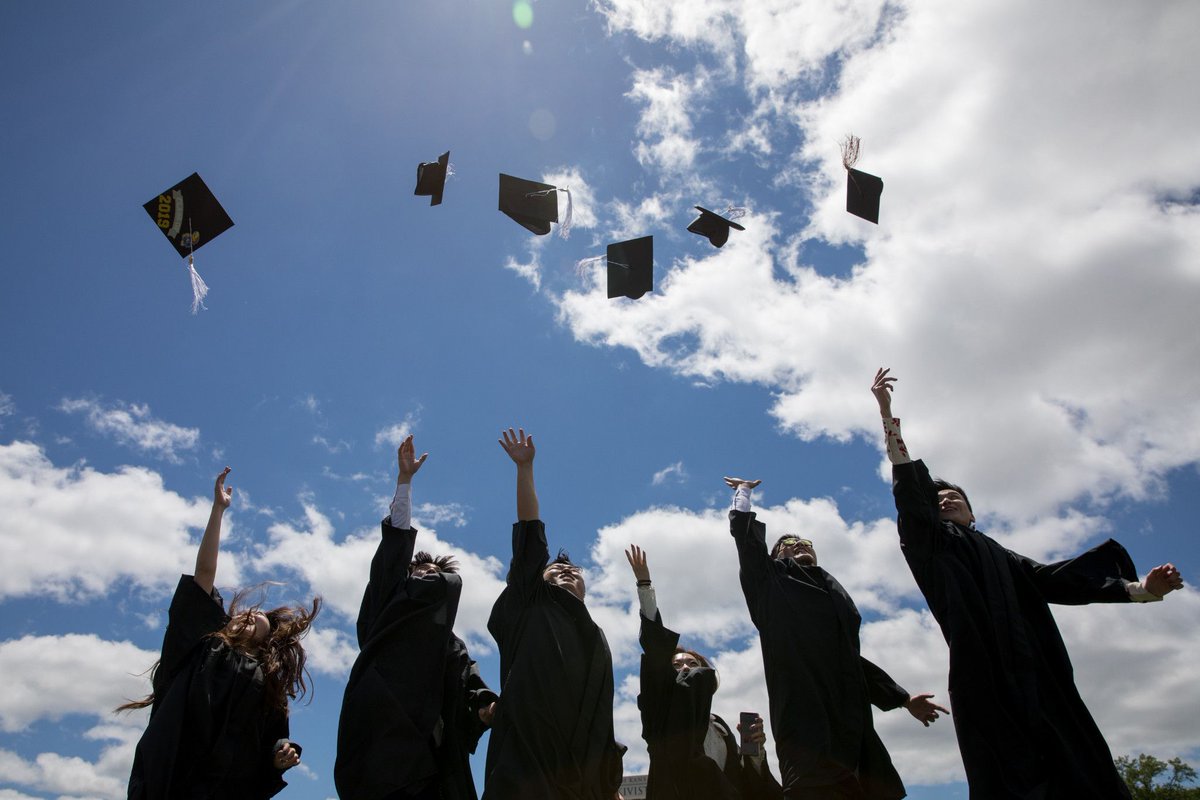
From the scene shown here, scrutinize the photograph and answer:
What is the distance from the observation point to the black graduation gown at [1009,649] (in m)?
3.63

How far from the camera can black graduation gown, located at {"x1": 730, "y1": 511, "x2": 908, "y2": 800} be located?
4160 millimetres

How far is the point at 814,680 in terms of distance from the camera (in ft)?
14.3

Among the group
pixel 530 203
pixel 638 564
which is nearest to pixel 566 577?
pixel 638 564

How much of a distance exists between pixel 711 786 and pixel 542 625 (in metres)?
1.46

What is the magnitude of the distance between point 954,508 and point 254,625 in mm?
3905

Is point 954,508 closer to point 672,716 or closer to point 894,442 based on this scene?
point 894,442

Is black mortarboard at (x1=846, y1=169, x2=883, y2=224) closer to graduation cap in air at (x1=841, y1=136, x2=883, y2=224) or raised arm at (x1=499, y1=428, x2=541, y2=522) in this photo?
graduation cap in air at (x1=841, y1=136, x2=883, y2=224)

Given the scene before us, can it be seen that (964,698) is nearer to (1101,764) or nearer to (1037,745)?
(1037,745)

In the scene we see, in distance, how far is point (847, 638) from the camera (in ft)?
14.9

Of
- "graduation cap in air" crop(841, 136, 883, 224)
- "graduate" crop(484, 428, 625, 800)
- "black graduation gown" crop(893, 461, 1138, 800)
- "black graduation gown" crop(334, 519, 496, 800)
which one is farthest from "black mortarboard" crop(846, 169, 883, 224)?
"black graduation gown" crop(334, 519, 496, 800)

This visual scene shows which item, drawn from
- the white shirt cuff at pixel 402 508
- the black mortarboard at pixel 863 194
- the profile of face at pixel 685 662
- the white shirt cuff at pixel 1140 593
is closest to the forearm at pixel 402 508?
the white shirt cuff at pixel 402 508

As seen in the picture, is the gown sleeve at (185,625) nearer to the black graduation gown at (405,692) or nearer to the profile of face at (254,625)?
the profile of face at (254,625)

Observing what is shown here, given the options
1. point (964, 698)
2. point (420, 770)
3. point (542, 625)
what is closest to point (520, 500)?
point (542, 625)

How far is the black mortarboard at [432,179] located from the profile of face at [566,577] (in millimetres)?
3862
